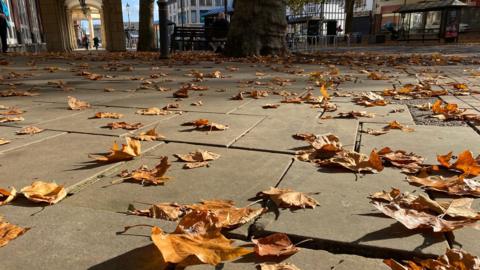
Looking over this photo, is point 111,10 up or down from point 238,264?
up

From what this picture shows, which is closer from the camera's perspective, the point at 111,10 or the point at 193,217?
the point at 193,217

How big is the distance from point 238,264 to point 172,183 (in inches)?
27.5

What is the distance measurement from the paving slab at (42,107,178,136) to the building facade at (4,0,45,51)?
2085 cm

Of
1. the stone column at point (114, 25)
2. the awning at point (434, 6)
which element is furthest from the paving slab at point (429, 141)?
the awning at point (434, 6)

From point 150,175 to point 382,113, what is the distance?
7.07 feet

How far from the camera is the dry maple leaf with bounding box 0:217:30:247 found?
1.25m

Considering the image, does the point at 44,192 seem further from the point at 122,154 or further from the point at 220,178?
the point at 220,178

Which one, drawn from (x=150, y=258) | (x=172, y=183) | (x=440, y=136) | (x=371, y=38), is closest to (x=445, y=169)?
(x=440, y=136)

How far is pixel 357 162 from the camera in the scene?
6.43 feet

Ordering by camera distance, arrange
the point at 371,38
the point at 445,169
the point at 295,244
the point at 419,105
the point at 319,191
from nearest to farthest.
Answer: the point at 295,244, the point at 319,191, the point at 445,169, the point at 419,105, the point at 371,38

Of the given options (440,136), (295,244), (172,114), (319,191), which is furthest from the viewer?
(172,114)

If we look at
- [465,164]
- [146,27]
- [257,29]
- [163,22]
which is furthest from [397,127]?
[146,27]

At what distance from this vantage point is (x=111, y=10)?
54.2 feet

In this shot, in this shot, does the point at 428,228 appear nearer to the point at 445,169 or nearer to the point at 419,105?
the point at 445,169
